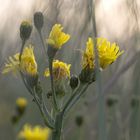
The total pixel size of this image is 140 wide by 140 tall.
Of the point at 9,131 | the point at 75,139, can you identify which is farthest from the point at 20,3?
the point at 9,131

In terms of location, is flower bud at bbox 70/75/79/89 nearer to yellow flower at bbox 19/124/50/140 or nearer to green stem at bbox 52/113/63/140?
green stem at bbox 52/113/63/140

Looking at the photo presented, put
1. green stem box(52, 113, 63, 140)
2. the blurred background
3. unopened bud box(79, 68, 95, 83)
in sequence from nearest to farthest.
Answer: green stem box(52, 113, 63, 140), unopened bud box(79, 68, 95, 83), the blurred background

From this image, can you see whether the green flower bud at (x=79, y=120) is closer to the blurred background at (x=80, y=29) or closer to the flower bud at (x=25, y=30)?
the blurred background at (x=80, y=29)

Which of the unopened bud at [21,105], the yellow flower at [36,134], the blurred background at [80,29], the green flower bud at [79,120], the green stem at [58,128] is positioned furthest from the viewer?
the unopened bud at [21,105]

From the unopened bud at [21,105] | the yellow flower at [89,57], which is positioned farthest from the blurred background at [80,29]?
the unopened bud at [21,105]

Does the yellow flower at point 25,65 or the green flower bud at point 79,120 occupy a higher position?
the yellow flower at point 25,65

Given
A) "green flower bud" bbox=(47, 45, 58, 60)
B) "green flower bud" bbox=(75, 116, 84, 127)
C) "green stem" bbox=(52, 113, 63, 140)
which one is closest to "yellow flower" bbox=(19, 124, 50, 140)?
"green stem" bbox=(52, 113, 63, 140)

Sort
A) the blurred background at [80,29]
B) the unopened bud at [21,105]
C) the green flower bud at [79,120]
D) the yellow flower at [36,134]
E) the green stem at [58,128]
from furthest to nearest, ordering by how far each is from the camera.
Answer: the unopened bud at [21,105] < the green flower bud at [79,120] < the blurred background at [80,29] < the green stem at [58,128] < the yellow flower at [36,134]

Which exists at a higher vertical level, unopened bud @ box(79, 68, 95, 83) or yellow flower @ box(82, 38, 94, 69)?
yellow flower @ box(82, 38, 94, 69)

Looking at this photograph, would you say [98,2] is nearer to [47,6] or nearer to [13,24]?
[47,6]

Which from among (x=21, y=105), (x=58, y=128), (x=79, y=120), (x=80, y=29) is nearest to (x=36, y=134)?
(x=58, y=128)

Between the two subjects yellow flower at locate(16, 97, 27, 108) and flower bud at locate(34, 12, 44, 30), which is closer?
flower bud at locate(34, 12, 44, 30)

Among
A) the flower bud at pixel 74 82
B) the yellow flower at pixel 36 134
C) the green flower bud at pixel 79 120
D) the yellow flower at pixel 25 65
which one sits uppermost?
the yellow flower at pixel 25 65
